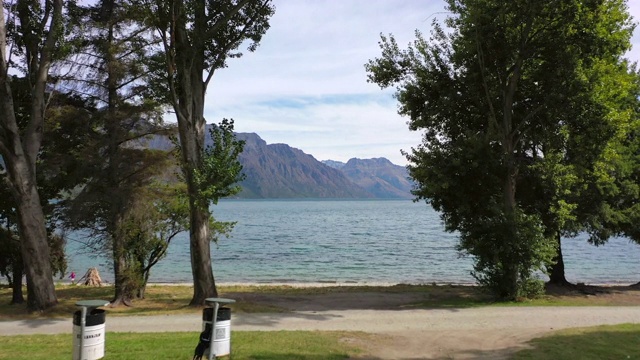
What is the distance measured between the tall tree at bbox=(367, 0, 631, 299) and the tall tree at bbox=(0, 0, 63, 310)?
39.2 ft

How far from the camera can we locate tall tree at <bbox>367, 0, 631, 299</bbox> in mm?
16797

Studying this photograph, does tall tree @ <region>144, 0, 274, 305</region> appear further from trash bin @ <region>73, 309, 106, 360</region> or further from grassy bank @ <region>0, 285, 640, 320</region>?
trash bin @ <region>73, 309, 106, 360</region>

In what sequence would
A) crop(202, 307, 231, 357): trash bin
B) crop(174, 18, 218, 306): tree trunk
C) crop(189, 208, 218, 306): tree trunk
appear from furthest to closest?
crop(189, 208, 218, 306): tree trunk < crop(174, 18, 218, 306): tree trunk < crop(202, 307, 231, 357): trash bin

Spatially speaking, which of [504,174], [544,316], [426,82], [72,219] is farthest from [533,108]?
[72,219]

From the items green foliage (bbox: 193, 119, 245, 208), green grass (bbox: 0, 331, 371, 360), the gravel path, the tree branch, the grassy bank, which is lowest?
the grassy bank

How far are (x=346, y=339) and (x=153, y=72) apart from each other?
11.1m

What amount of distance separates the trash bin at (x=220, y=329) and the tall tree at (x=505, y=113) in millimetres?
10894

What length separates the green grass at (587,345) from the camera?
934cm

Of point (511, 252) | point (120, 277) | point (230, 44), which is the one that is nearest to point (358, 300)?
point (511, 252)

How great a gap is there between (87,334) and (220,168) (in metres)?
8.55

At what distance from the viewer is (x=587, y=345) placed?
10102 mm

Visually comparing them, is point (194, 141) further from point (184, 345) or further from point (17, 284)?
point (17, 284)

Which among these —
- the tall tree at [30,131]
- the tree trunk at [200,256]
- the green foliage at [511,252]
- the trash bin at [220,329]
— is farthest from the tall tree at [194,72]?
the green foliage at [511,252]

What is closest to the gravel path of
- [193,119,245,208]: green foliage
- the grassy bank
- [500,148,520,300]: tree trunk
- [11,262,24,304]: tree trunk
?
the grassy bank
